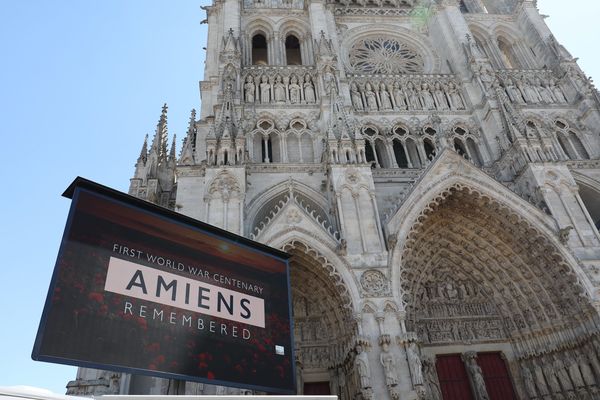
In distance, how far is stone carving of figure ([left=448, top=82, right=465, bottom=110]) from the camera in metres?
19.6

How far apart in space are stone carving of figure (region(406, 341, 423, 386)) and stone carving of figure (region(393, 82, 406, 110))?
11389mm

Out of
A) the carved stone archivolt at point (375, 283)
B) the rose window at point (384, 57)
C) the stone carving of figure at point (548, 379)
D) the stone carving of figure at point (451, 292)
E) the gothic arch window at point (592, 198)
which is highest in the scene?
the rose window at point (384, 57)

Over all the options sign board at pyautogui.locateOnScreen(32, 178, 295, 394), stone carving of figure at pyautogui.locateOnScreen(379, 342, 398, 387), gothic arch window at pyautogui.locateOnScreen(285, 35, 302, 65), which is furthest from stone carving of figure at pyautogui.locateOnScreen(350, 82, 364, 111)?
sign board at pyautogui.locateOnScreen(32, 178, 295, 394)

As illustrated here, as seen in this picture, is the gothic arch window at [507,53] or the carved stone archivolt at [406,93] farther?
the gothic arch window at [507,53]

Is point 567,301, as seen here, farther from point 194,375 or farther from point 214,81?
point 214,81

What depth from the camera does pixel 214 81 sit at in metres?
19.2

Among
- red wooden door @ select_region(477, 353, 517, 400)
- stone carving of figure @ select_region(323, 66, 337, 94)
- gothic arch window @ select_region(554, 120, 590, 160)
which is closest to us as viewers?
red wooden door @ select_region(477, 353, 517, 400)

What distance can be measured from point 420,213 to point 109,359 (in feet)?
33.4

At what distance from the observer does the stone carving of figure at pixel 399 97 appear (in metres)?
19.2

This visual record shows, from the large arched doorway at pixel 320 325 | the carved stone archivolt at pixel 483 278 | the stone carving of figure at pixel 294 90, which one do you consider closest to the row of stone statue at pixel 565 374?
the carved stone archivolt at pixel 483 278

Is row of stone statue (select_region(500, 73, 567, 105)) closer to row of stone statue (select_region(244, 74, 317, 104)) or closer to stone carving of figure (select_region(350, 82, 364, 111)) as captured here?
stone carving of figure (select_region(350, 82, 364, 111))

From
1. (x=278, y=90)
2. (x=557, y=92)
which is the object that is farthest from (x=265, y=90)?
(x=557, y=92)

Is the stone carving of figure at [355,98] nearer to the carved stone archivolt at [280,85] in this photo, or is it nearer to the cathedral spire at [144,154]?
the carved stone archivolt at [280,85]

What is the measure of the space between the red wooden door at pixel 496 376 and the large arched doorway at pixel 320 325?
4.86m
